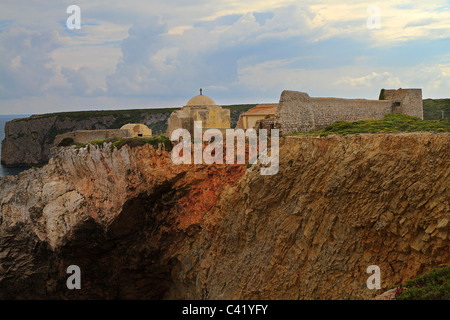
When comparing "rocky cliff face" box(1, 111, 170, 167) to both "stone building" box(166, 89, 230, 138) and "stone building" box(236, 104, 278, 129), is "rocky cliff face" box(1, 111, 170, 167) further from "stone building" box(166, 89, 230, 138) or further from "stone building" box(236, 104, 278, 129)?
"stone building" box(236, 104, 278, 129)

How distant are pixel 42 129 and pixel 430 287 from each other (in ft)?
291

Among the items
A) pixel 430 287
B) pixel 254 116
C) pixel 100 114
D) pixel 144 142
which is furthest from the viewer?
pixel 100 114

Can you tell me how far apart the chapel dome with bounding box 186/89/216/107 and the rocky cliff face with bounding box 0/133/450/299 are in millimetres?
8496

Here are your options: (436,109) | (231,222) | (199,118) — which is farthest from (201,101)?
(436,109)

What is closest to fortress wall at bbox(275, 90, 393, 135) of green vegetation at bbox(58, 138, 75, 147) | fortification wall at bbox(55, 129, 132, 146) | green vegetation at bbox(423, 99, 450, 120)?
fortification wall at bbox(55, 129, 132, 146)

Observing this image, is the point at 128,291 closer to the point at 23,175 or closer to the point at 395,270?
the point at 23,175

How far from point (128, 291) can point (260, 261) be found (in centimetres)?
1215

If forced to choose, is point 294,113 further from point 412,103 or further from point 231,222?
point 412,103

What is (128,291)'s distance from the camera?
87.1 ft

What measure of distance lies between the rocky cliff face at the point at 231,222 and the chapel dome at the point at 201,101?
8496 millimetres

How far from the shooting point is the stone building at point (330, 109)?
20641 millimetres

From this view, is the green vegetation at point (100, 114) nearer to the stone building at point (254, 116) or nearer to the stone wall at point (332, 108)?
the stone building at point (254, 116)

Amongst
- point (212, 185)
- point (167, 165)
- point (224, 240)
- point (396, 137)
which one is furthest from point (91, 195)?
point (396, 137)

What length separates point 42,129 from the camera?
3425 inches
